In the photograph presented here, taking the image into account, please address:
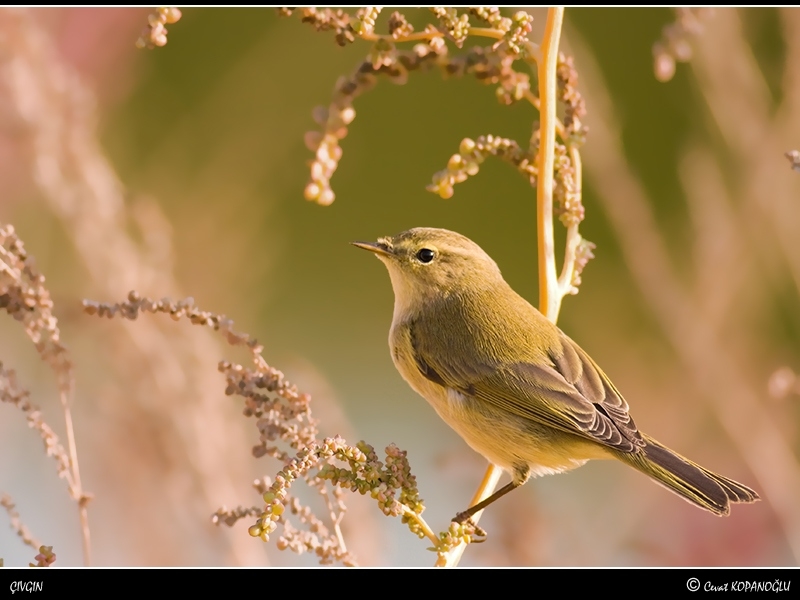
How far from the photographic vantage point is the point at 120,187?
1996 millimetres

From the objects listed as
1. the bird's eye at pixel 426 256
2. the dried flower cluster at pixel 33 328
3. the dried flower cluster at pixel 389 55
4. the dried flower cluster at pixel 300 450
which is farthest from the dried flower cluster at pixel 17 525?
the bird's eye at pixel 426 256

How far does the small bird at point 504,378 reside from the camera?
2021mm

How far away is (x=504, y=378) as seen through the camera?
7.10 ft

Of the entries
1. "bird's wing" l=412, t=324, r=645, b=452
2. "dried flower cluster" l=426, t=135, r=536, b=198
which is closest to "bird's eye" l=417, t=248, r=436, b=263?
"bird's wing" l=412, t=324, r=645, b=452

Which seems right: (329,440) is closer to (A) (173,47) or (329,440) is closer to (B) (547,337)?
(B) (547,337)

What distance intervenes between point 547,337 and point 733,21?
0.88 meters

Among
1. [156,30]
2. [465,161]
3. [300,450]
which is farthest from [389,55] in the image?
[300,450]

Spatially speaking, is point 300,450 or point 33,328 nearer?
point 300,450

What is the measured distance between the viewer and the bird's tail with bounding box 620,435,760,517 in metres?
1.89

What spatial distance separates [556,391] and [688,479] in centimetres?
36

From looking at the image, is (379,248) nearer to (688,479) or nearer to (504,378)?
(504,378)

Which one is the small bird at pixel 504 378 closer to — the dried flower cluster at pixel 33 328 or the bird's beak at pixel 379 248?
the bird's beak at pixel 379 248

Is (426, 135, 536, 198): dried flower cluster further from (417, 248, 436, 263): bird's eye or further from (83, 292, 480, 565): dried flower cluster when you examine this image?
(417, 248, 436, 263): bird's eye

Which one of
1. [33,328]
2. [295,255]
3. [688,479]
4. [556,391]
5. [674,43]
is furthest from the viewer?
[295,255]
